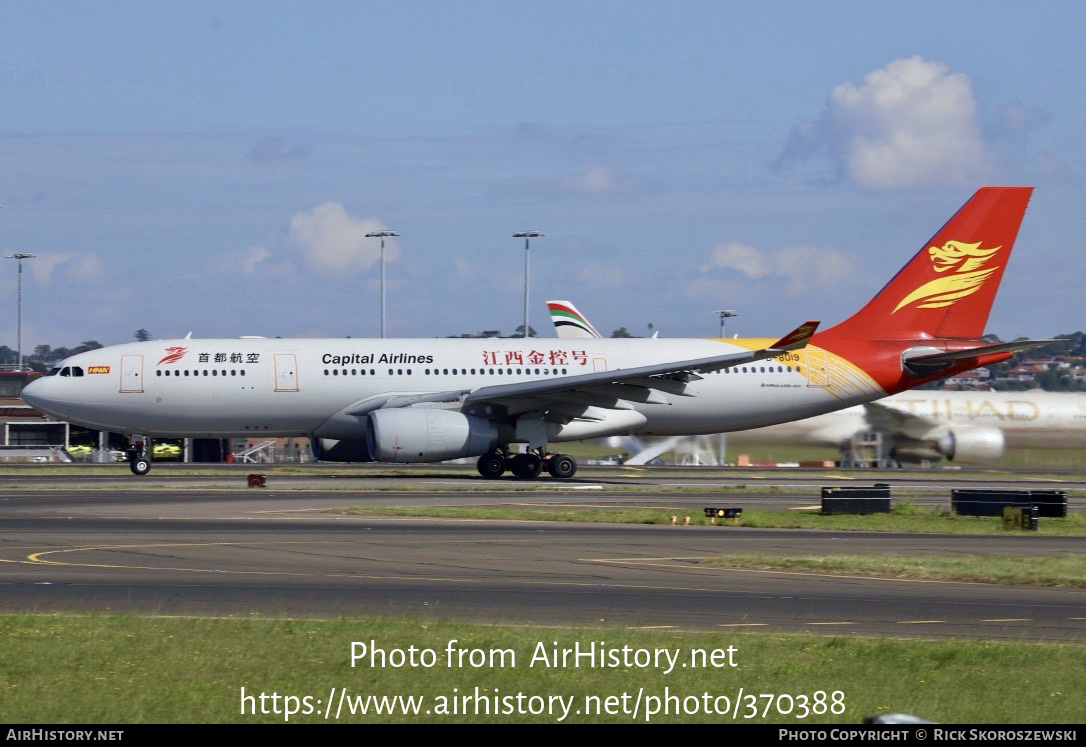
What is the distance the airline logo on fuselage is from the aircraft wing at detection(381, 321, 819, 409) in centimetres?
664

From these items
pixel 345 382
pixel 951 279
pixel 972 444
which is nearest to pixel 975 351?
pixel 951 279

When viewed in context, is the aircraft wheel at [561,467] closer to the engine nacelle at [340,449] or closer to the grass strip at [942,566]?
the engine nacelle at [340,449]

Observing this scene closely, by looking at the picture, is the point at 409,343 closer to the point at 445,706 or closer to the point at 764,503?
the point at 764,503

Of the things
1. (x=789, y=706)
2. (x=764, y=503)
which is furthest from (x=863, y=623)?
(x=764, y=503)

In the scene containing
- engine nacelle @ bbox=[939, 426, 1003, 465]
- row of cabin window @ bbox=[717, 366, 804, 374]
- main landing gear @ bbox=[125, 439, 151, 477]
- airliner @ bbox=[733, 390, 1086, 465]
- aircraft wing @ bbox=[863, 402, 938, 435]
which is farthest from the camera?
aircraft wing @ bbox=[863, 402, 938, 435]

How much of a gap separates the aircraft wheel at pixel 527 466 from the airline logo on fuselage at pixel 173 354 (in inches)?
436

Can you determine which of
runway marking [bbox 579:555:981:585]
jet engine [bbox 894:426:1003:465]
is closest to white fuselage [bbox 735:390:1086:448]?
jet engine [bbox 894:426:1003:465]

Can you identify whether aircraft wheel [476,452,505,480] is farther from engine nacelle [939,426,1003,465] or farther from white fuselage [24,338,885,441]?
engine nacelle [939,426,1003,465]

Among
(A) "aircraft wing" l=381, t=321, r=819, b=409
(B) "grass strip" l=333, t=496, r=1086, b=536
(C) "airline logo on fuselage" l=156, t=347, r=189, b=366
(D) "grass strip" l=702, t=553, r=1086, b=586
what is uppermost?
(C) "airline logo on fuselage" l=156, t=347, r=189, b=366

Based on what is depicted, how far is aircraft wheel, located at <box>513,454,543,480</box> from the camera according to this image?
42.4 metres

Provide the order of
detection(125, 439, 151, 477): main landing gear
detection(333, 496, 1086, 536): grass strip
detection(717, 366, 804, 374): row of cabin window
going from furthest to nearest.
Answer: detection(717, 366, 804, 374): row of cabin window, detection(125, 439, 151, 477): main landing gear, detection(333, 496, 1086, 536): grass strip

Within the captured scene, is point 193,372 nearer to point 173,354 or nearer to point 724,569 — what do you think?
point 173,354

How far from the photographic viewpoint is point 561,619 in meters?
14.5

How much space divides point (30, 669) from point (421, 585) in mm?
7083
